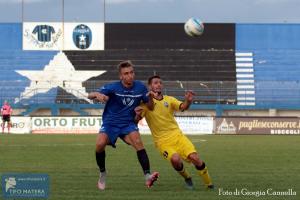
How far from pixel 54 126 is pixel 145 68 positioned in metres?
13.7

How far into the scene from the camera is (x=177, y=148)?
454 inches

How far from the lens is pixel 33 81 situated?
49.8 m

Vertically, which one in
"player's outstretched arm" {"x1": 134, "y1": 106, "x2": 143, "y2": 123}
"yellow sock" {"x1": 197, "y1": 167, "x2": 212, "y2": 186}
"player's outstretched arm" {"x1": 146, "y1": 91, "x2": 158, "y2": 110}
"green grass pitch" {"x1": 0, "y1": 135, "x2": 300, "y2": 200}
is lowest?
"green grass pitch" {"x1": 0, "y1": 135, "x2": 300, "y2": 200}

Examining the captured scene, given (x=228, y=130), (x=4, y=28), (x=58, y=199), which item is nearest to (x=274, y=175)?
(x=58, y=199)

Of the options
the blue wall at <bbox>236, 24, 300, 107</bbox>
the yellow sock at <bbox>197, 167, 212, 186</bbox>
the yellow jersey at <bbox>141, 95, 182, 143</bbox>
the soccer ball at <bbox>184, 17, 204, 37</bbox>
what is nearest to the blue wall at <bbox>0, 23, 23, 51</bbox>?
the blue wall at <bbox>236, 24, 300, 107</bbox>

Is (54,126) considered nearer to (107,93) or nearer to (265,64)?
(265,64)

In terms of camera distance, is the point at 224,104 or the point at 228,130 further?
the point at 224,104

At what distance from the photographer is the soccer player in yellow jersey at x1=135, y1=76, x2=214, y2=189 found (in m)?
11.3

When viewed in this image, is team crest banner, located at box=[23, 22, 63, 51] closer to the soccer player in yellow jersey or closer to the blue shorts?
the soccer player in yellow jersey

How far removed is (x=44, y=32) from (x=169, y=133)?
42864 mm

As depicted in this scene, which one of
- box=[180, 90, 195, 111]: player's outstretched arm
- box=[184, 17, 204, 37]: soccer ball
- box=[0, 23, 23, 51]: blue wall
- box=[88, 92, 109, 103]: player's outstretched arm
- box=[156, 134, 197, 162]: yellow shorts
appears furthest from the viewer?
box=[0, 23, 23, 51]: blue wall

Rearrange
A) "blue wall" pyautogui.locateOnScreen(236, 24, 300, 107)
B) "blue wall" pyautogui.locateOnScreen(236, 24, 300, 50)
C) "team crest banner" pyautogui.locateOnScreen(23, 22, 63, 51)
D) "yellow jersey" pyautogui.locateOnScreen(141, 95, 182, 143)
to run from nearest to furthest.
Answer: "yellow jersey" pyautogui.locateOnScreen(141, 95, 182, 143), "blue wall" pyautogui.locateOnScreen(236, 24, 300, 107), "blue wall" pyautogui.locateOnScreen(236, 24, 300, 50), "team crest banner" pyautogui.locateOnScreen(23, 22, 63, 51)

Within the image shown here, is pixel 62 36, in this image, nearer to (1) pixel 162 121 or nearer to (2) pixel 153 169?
(2) pixel 153 169

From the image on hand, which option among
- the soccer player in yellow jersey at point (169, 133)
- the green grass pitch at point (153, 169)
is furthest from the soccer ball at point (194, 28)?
the soccer player in yellow jersey at point (169, 133)
